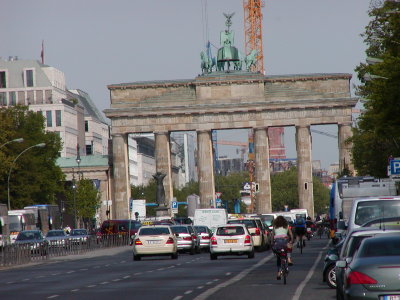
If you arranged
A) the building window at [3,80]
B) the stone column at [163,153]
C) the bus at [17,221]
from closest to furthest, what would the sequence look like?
the bus at [17,221], the stone column at [163,153], the building window at [3,80]

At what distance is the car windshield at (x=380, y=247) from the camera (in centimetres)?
2034

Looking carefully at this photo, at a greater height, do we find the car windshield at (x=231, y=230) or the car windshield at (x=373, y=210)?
the car windshield at (x=373, y=210)

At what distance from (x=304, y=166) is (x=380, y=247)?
4672 inches

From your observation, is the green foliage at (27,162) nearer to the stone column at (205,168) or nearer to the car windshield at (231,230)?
the stone column at (205,168)

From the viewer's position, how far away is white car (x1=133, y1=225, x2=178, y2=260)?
58.2 metres

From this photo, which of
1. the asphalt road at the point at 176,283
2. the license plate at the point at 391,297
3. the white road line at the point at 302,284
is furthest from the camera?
the asphalt road at the point at 176,283

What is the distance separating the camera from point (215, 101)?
139875mm

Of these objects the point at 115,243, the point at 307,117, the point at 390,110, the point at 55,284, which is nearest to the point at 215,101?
the point at 307,117

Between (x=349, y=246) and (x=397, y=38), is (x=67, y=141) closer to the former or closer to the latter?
(x=397, y=38)

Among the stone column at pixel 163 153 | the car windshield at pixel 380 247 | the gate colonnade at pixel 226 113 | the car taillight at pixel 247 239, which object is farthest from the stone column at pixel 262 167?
the car windshield at pixel 380 247

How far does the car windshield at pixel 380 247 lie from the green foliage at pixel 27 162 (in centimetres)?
7754

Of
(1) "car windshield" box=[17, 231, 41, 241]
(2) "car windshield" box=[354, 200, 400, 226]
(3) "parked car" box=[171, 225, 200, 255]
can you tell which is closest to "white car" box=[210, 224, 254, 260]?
(3) "parked car" box=[171, 225, 200, 255]

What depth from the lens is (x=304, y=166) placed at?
139 metres

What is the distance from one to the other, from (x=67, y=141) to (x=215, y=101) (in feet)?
130
